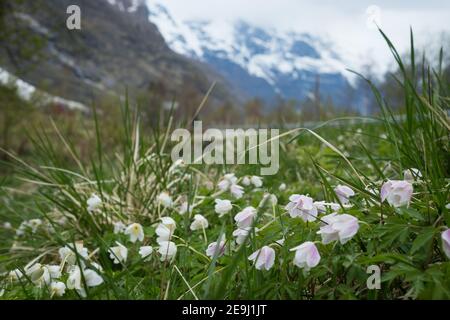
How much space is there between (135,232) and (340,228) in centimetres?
88

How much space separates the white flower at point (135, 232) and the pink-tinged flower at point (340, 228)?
81cm

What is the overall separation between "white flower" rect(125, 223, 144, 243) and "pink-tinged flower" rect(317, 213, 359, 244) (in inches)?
32.0

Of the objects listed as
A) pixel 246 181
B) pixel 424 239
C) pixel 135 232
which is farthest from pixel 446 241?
pixel 246 181

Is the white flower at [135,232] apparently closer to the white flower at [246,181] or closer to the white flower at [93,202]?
the white flower at [93,202]

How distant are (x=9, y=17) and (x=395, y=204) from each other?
29.7ft

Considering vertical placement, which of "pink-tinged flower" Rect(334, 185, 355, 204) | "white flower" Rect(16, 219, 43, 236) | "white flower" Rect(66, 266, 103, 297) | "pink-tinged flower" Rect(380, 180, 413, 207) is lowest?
"white flower" Rect(16, 219, 43, 236)

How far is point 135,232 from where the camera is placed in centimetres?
160

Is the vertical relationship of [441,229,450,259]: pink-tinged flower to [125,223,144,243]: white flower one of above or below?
above

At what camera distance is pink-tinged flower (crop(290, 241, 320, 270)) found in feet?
3.04

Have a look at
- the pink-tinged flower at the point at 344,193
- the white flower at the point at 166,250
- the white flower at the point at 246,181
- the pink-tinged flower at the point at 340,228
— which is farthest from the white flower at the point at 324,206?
the white flower at the point at 246,181

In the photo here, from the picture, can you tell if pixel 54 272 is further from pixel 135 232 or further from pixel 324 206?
pixel 324 206

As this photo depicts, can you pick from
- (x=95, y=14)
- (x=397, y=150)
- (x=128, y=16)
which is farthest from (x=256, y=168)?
(x=128, y=16)

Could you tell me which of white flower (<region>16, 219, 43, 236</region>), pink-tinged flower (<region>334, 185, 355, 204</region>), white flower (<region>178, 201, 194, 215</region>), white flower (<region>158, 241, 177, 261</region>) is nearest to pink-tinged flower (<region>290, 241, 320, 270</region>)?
pink-tinged flower (<region>334, 185, 355, 204</region>)

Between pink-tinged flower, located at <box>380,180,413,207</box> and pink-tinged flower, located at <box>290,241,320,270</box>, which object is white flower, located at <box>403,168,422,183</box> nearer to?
pink-tinged flower, located at <box>380,180,413,207</box>
